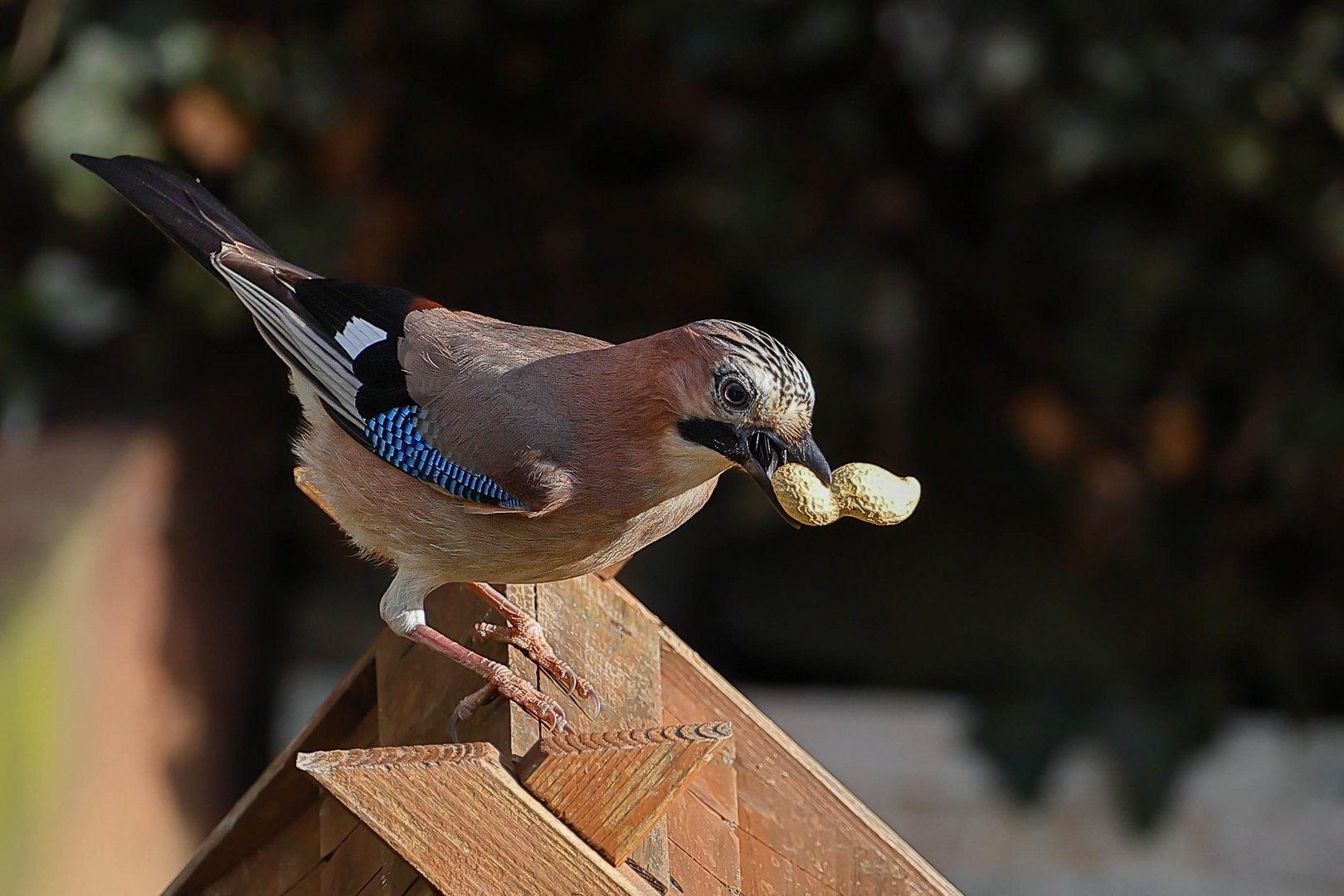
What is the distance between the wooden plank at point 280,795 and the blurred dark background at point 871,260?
5.22ft

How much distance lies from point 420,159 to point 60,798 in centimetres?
173

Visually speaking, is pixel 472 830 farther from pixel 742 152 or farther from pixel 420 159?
pixel 420 159

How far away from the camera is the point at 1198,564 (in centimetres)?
392

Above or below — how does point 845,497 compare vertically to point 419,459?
above

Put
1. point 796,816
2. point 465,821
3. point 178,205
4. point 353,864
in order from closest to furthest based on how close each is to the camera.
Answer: point 465,821 → point 353,864 → point 796,816 → point 178,205

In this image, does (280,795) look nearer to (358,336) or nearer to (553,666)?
(553,666)

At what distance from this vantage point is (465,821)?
1537 millimetres

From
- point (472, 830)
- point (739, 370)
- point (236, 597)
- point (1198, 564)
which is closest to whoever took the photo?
point (472, 830)

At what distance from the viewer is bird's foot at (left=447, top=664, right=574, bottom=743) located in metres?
1.79

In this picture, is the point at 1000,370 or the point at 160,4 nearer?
the point at 160,4

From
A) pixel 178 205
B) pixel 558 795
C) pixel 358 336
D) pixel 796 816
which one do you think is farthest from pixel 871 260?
pixel 558 795

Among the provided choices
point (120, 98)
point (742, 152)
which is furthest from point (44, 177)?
point (742, 152)

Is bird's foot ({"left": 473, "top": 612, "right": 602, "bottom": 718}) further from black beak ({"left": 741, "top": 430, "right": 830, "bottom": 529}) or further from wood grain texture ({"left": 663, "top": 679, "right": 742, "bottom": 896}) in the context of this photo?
black beak ({"left": 741, "top": 430, "right": 830, "bottom": 529})

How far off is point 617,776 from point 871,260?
2201 millimetres
